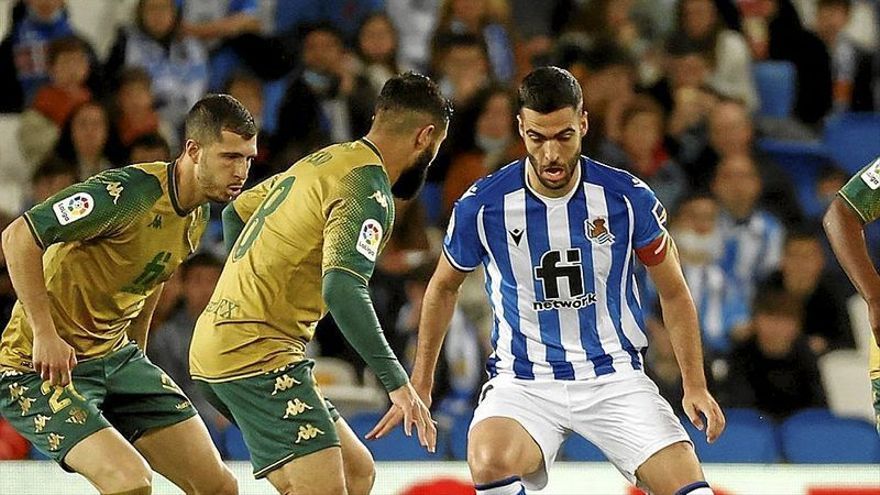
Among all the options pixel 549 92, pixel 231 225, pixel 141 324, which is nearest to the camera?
pixel 549 92

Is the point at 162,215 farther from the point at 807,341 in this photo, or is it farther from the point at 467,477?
the point at 807,341

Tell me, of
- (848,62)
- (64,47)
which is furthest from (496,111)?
(64,47)

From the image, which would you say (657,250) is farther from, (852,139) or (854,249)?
(852,139)

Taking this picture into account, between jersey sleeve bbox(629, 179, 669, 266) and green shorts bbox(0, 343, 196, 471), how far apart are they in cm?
164

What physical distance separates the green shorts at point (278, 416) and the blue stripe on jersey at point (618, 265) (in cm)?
97

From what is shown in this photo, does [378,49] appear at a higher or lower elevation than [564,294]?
higher

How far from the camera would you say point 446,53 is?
946 cm

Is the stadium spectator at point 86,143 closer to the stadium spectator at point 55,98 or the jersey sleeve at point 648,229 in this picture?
the stadium spectator at point 55,98

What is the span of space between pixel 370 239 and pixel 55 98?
4.89 m

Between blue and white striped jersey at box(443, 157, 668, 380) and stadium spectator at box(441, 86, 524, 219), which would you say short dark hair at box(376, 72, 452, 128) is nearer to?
blue and white striped jersey at box(443, 157, 668, 380)

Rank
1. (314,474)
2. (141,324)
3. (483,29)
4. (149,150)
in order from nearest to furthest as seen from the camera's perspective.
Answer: (314,474)
(141,324)
(149,150)
(483,29)

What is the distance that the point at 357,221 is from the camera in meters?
4.79

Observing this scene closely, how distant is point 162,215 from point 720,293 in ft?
13.2

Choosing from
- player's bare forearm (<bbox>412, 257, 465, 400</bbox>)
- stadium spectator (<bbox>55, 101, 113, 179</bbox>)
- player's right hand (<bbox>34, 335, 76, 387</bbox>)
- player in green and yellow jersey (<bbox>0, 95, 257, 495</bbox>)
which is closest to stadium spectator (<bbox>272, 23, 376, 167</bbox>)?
stadium spectator (<bbox>55, 101, 113, 179</bbox>)
